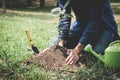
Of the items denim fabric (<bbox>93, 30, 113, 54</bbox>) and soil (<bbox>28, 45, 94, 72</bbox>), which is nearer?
soil (<bbox>28, 45, 94, 72</bbox>)

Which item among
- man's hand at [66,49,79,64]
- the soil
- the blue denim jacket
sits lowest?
the soil

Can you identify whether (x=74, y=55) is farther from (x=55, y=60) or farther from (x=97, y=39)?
(x=97, y=39)

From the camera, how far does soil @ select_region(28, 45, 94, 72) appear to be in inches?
161

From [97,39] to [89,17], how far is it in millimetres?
546

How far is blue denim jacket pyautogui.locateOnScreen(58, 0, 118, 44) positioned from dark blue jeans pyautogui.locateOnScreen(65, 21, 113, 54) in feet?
0.32

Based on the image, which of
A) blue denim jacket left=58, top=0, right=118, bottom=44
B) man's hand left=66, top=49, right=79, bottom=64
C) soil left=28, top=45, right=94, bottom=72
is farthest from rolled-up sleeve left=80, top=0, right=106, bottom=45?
soil left=28, top=45, right=94, bottom=72

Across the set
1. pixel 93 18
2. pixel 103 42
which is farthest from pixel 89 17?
pixel 103 42

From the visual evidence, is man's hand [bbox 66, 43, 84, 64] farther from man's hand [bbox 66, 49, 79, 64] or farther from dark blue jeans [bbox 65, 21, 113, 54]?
dark blue jeans [bbox 65, 21, 113, 54]

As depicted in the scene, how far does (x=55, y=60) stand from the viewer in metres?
4.23

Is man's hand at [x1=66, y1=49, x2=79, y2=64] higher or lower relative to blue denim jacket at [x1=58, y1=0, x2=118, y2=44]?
lower

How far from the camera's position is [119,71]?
3.97 meters

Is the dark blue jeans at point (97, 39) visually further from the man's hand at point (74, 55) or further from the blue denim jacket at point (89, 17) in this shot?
the man's hand at point (74, 55)

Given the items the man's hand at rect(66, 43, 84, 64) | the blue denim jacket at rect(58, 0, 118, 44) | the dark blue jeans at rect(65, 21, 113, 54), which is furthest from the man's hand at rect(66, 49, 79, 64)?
the dark blue jeans at rect(65, 21, 113, 54)

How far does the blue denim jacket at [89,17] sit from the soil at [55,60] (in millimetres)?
304
